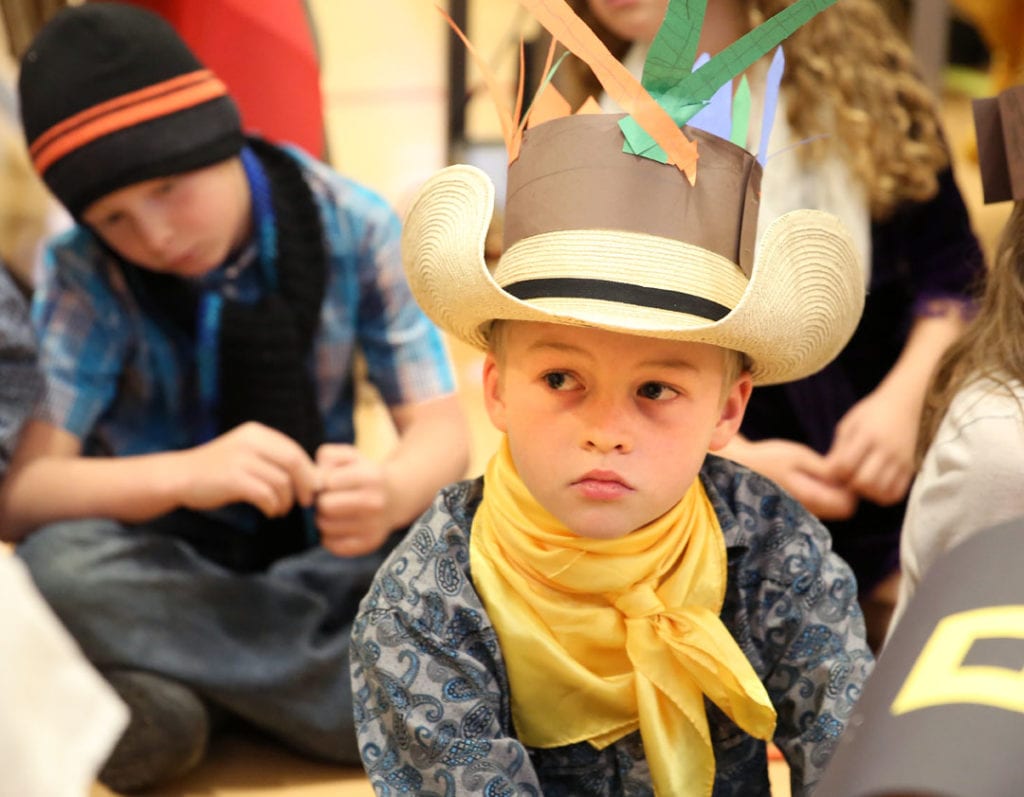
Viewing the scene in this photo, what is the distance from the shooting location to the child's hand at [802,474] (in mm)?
1568

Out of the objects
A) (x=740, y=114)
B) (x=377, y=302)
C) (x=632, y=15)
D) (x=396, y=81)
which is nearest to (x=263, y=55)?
(x=377, y=302)

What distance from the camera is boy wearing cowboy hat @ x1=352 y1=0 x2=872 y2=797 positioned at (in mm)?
948

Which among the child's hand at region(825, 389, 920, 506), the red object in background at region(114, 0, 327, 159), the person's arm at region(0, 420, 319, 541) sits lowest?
the person's arm at region(0, 420, 319, 541)

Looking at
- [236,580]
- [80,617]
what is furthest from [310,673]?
[80,617]

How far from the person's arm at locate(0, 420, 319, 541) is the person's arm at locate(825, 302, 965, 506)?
600 millimetres

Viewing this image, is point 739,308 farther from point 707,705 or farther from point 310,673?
point 310,673

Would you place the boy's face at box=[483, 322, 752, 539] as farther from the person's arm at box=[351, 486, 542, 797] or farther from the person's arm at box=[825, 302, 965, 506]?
the person's arm at box=[825, 302, 965, 506]

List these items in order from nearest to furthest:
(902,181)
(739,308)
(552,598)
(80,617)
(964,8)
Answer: (739,308), (552,598), (80,617), (902,181), (964,8)

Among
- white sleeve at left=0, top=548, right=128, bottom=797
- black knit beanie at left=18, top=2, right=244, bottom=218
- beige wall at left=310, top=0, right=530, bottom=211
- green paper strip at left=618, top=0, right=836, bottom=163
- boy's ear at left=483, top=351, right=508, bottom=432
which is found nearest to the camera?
white sleeve at left=0, top=548, right=128, bottom=797

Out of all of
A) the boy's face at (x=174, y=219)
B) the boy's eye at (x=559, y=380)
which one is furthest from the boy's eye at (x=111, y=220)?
the boy's eye at (x=559, y=380)

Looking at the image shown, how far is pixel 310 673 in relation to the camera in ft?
5.05

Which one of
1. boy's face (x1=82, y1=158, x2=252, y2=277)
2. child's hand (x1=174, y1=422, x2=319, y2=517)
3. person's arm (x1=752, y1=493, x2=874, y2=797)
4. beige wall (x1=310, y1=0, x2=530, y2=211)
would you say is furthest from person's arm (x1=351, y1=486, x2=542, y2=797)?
beige wall (x1=310, y1=0, x2=530, y2=211)

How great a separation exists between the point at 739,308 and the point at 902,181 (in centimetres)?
88

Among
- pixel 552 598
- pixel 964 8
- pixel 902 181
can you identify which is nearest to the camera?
pixel 552 598
